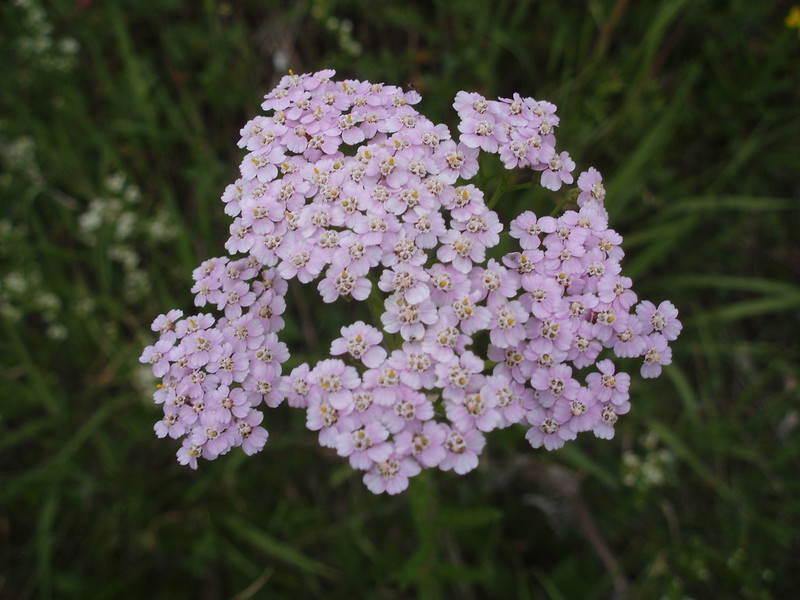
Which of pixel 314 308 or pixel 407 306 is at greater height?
pixel 314 308

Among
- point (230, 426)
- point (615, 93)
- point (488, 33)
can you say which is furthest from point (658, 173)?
point (230, 426)

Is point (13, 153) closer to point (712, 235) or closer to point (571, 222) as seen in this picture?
point (571, 222)

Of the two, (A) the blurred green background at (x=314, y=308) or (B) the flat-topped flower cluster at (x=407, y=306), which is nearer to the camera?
(B) the flat-topped flower cluster at (x=407, y=306)

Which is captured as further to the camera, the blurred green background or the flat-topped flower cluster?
the blurred green background

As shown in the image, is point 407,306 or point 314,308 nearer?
point 407,306
